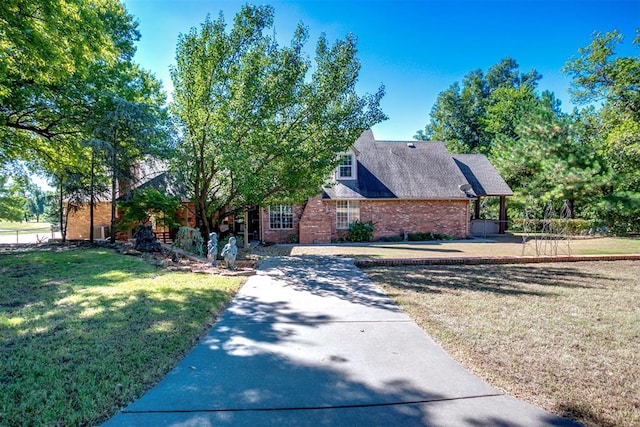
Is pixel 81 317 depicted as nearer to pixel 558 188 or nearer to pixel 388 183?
pixel 388 183

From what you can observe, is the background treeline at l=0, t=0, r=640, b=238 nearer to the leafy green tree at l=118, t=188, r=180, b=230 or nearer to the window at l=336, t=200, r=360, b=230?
the leafy green tree at l=118, t=188, r=180, b=230

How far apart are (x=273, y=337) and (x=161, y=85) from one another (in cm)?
1871

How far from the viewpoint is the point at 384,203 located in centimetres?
1867

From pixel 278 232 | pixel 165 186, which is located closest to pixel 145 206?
pixel 165 186

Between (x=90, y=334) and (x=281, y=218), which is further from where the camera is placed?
(x=281, y=218)

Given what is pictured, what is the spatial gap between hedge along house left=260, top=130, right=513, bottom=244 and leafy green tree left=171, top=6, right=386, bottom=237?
5388 mm

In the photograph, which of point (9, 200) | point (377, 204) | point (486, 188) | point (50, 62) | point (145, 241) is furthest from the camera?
point (486, 188)

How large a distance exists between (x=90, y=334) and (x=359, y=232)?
14.6 meters

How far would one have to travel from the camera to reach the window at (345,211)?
18.4m

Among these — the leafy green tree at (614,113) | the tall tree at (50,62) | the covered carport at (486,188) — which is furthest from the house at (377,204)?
the leafy green tree at (614,113)

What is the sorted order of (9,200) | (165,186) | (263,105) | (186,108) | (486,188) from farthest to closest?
1. (486,188)
2. (9,200)
3. (165,186)
4. (186,108)
5. (263,105)

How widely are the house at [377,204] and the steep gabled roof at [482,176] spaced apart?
0.10 meters

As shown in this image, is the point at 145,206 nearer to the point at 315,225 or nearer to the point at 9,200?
the point at 315,225

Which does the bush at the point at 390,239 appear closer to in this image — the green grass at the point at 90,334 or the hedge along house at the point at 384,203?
the hedge along house at the point at 384,203
